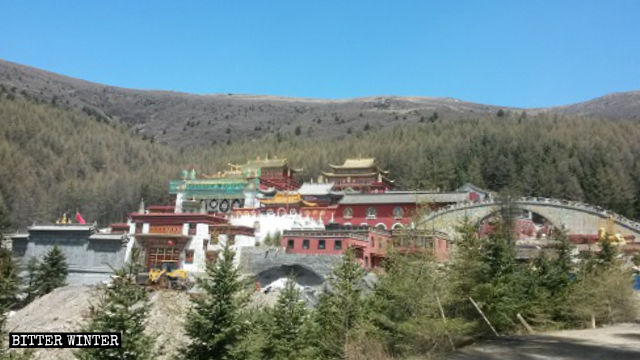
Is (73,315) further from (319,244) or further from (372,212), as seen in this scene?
(372,212)

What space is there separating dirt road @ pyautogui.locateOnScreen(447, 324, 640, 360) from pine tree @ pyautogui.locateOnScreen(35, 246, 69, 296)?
32.8 metres

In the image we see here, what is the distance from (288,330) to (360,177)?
48965 millimetres

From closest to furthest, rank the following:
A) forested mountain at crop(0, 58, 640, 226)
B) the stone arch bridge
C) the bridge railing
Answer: the stone arch bridge → the bridge railing → forested mountain at crop(0, 58, 640, 226)

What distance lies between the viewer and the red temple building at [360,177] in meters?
66.7

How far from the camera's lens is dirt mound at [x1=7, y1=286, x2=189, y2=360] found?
2720 cm

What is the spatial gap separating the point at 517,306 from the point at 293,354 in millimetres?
7304

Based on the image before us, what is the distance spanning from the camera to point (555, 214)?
4597cm

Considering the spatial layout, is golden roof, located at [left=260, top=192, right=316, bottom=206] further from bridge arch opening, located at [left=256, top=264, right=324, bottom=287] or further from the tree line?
bridge arch opening, located at [left=256, top=264, right=324, bottom=287]

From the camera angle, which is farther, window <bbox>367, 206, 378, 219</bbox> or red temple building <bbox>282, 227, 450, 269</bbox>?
window <bbox>367, 206, 378, 219</bbox>

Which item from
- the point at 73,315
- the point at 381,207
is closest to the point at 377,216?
the point at 381,207

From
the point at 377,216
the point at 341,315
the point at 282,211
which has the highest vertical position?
the point at 282,211

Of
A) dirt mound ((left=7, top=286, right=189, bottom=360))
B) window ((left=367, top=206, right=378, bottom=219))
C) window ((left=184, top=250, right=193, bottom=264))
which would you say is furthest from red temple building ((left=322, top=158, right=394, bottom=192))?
dirt mound ((left=7, top=286, right=189, bottom=360))

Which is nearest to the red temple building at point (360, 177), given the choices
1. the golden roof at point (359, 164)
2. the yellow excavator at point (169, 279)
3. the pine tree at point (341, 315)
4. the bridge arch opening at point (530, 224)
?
the golden roof at point (359, 164)

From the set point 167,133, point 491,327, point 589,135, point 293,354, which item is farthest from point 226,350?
point 167,133
